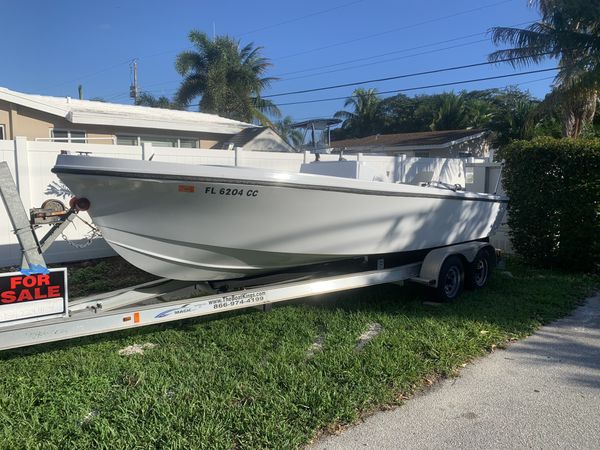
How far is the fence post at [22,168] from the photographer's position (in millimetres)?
7273

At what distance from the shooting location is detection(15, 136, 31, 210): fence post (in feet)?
23.9

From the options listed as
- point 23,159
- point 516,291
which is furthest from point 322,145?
point 23,159

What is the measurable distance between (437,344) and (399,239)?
60.1 inches

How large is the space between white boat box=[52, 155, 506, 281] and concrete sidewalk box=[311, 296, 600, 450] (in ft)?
5.94

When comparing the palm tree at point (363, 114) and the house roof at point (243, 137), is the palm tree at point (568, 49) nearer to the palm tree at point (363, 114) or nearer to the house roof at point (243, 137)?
the house roof at point (243, 137)

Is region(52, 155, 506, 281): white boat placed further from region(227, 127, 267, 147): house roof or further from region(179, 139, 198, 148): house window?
region(227, 127, 267, 147): house roof

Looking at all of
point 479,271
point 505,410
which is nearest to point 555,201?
point 479,271

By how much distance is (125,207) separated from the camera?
4328 mm

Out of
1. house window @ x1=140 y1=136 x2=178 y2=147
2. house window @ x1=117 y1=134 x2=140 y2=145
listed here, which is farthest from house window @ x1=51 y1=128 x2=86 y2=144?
house window @ x1=140 y1=136 x2=178 y2=147

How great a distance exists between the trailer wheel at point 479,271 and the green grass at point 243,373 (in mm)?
670

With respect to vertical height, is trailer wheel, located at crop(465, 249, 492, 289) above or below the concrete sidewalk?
above

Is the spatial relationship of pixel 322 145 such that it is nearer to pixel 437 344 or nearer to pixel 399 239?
pixel 399 239

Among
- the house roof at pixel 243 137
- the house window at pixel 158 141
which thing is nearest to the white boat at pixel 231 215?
the house window at pixel 158 141

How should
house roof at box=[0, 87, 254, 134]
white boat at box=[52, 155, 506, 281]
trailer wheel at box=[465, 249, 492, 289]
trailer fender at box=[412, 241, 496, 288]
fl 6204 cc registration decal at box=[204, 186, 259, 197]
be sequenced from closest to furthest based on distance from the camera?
white boat at box=[52, 155, 506, 281] → fl 6204 cc registration decal at box=[204, 186, 259, 197] → trailer fender at box=[412, 241, 496, 288] → trailer wheel at box=[465, 249, 492, 289] → house roof at box=[0, 87, 254, 134]
